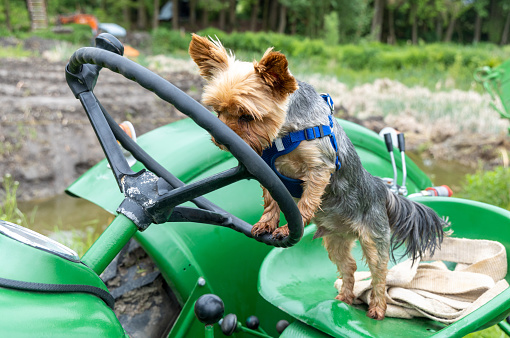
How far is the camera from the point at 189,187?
0.93m

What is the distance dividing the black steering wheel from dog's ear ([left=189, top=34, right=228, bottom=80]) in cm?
16

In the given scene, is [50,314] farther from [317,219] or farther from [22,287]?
[317,219]

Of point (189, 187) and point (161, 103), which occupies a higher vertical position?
point (189, 187)

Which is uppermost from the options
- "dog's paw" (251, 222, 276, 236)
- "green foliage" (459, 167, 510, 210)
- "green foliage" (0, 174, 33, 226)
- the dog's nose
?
the dog's nose

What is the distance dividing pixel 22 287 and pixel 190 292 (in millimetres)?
767

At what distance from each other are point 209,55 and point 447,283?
1122 mm

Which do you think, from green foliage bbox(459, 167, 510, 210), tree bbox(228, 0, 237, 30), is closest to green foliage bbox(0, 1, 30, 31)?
tree bbox(228, 0, 237, 30)

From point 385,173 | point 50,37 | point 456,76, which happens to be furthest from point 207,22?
point 385,173

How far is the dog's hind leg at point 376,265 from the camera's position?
1300 mm

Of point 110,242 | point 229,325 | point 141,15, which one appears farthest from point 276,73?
point 141,15

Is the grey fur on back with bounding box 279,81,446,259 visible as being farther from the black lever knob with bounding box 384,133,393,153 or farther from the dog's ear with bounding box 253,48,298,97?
the black lever knob with bounding box 384,133,393,153

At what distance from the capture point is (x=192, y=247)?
1.59 metres

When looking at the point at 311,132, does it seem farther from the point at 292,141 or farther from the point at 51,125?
the point at 51,125

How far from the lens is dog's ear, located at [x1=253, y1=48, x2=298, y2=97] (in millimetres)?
923
